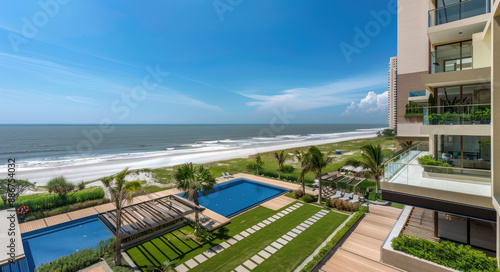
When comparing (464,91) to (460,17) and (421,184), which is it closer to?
(460,17)

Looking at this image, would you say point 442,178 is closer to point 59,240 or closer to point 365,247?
point 365,247

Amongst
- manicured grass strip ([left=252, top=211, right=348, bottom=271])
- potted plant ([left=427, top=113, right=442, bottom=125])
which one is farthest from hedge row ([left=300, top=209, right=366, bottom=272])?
potted plant ([left=427, top=113, right=442, bottom=125])

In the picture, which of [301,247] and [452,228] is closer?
[452,228]

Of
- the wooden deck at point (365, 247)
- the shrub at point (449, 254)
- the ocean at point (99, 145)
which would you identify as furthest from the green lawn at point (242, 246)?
the ocean at point (99, 145)

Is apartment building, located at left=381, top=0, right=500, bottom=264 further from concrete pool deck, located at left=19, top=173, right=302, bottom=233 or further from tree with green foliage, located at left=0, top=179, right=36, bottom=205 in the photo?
tree with green foliage, located at left=0, top=179, right=36, bottom=205

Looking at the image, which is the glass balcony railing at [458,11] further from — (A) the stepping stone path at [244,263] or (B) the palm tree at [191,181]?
(B) the palm tree at [191,181]

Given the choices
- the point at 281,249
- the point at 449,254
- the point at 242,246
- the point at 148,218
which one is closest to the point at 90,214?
the point at 148,218
